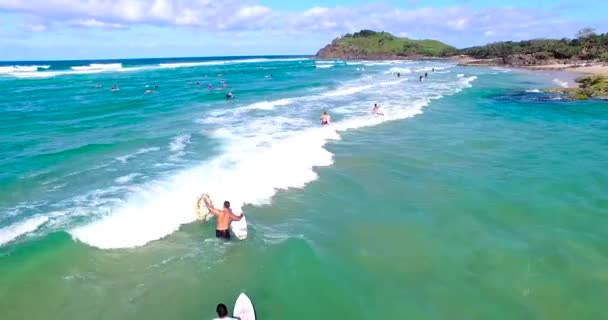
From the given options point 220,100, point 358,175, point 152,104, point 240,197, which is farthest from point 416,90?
point 240,197

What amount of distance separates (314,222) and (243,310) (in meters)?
4.53

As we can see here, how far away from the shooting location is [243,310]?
7711 millimetres

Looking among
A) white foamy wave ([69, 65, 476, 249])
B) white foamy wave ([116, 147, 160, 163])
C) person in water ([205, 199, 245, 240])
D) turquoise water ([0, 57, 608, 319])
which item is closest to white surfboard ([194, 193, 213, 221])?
white foamy wave ([69, 65, 476, 249])

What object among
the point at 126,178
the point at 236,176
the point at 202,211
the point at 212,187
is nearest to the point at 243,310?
the point at 202,211

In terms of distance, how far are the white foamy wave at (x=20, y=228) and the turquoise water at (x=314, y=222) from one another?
55 millimetres

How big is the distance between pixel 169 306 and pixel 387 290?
14.2 feet

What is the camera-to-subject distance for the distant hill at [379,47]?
530 feet

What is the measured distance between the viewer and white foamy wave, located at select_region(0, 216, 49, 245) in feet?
36.5

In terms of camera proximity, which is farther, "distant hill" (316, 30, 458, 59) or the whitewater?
"distant hill" (316, 30, 458, 59)

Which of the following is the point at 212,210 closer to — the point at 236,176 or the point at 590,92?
the point at 236,176

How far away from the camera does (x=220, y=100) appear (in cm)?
3944

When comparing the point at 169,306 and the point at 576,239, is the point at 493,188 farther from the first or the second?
the point at 169,306

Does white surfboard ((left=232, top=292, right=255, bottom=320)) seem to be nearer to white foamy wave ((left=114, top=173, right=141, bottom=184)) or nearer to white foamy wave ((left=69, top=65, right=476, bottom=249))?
white foamy wave ((left=69, top=65, right=476, bottom=249))

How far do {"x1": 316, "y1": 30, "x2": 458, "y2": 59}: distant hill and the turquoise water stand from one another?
5693 inches
